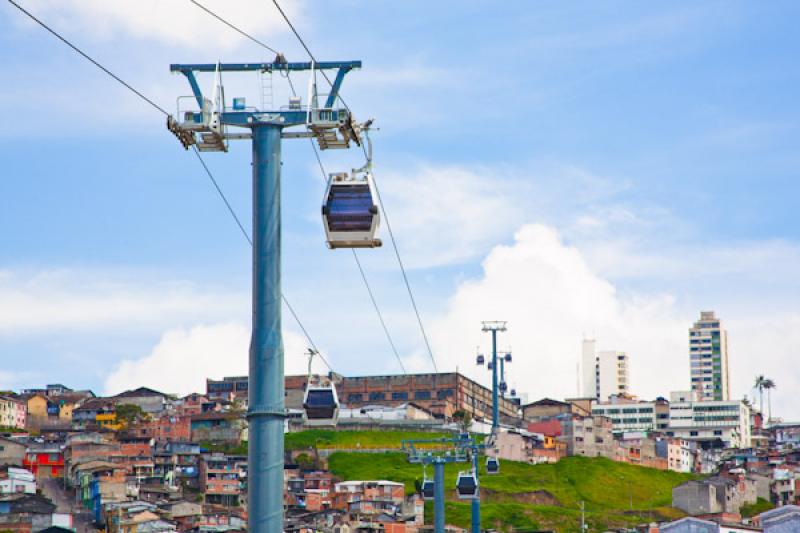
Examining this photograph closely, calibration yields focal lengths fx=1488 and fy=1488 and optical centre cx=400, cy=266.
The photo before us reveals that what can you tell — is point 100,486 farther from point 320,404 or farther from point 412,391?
point 320,404

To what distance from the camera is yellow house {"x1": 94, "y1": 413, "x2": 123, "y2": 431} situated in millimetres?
166625

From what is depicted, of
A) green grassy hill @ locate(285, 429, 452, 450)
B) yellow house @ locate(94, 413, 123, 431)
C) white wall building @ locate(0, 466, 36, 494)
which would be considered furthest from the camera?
yellow house @ locate(94, 413, 123, 431)

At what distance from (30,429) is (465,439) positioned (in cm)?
10722

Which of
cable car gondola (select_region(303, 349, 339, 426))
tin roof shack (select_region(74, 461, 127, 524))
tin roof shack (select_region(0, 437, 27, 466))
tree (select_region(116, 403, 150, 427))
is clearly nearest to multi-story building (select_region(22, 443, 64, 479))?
tin roof shack (select_region(0, 437, 27, 466))

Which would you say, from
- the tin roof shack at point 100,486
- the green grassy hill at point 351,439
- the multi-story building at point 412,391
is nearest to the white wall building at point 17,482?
the tin roof shack at point 100,486

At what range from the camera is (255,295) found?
63.8ft

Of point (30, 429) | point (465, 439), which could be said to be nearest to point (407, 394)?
point (30, 429)

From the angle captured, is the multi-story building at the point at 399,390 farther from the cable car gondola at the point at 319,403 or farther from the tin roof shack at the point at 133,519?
the cable car gondola at the point at 319,403

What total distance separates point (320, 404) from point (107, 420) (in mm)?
149845

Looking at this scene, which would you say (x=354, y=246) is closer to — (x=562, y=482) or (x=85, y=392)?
(x=562, y=482)

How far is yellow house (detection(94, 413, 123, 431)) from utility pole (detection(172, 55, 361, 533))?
149 m

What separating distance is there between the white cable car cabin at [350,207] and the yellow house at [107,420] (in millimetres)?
148695

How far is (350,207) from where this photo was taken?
21.0 metres

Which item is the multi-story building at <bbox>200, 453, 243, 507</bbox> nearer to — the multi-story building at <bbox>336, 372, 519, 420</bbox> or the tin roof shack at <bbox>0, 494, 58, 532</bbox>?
the tin roof shack at <bbox>0, 494, 58, 532</bbox>
